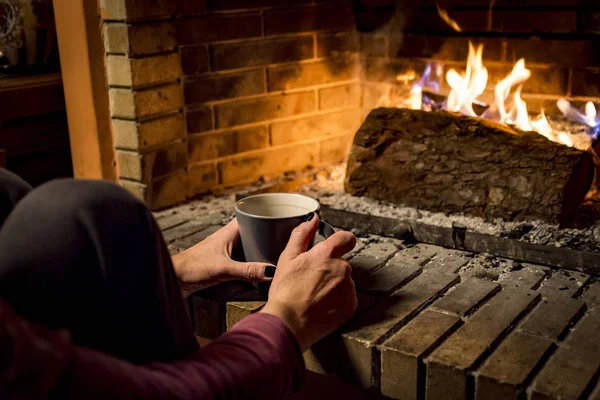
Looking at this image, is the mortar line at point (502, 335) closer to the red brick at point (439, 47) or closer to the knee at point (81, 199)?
the knee at point (81, 199)

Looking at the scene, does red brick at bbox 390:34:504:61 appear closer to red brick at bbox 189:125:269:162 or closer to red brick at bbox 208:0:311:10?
red brick at bbox 208:0:311:10

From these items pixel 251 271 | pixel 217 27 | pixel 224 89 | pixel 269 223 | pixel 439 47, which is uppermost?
pixel 217 27

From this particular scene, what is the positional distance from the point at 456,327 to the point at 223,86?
142 centimetres

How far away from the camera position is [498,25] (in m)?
2.52

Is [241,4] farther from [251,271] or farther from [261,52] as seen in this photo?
[251,271]

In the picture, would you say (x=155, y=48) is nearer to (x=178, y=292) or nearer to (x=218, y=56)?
(x=218, y=56)

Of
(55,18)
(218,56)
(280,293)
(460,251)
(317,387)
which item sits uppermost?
(55,18)

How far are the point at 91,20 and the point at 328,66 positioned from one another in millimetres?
981

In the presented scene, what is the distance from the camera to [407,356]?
1.23 metres

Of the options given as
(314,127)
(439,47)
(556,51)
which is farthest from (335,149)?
(556,51)

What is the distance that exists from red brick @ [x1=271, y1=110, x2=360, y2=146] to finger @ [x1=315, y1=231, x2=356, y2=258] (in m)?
1.43

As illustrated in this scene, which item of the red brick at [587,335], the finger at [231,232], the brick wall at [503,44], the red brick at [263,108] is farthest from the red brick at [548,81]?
the finger at [231,232]

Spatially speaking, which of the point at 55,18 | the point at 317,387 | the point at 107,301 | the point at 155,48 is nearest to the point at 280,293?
the point at 107,301

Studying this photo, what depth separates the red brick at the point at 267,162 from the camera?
257 cm
